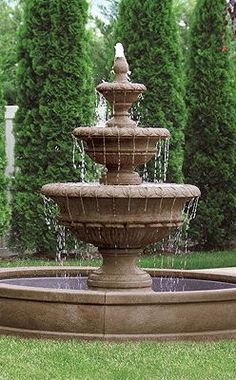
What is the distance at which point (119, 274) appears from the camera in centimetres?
883

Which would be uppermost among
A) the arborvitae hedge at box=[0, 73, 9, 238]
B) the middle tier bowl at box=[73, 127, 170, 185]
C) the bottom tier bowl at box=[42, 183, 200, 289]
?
the middle tier bowl at box=[73, 127, 170, 185]

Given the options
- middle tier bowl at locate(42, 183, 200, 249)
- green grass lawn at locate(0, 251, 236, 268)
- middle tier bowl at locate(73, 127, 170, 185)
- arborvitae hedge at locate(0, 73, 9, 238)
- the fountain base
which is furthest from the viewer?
arborvitae hedge at locate(0, 73, 9, 238)

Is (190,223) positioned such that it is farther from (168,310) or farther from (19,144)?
(168,310)

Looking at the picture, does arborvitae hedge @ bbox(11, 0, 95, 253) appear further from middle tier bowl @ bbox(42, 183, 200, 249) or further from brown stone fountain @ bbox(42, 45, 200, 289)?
middle tier bowl @ bbox(42, 183, 200, 249)

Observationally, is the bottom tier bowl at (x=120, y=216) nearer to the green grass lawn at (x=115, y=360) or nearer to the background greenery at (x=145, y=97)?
the green grass lawn at (x=115, y=360)

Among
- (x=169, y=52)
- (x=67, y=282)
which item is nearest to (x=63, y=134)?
(x=169, y=52)

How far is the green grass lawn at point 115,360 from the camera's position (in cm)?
670

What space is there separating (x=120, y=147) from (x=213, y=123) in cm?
826

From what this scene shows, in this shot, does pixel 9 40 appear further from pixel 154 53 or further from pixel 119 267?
pixel 119 267

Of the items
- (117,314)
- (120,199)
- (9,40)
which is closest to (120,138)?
(120,199)

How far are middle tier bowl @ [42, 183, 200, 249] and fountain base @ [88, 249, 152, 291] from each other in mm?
178

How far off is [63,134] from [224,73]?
2.99 metres

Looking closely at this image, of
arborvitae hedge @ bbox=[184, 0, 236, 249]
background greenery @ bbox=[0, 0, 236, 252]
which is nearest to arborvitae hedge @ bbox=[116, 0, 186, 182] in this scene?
background greenery @ bbox=[0, 0, 236, 252]

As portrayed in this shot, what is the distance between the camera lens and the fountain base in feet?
28.7
